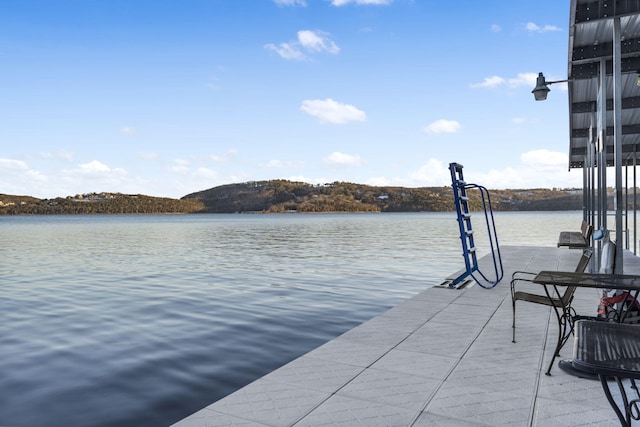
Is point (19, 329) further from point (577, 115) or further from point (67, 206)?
point (67, 206)

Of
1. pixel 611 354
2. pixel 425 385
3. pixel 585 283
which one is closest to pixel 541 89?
pixel 585 283

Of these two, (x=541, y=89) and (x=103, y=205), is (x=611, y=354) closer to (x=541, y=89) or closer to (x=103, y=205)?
(x=541, y=89)

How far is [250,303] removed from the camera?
8.33 meters

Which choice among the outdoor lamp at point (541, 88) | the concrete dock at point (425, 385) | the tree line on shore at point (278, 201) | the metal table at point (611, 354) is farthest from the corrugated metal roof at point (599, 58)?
the tree line on shore at point (278, 201)

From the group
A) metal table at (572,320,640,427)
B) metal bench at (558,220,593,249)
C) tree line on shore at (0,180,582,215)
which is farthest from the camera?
tree line on shore at (0,180,582,215)

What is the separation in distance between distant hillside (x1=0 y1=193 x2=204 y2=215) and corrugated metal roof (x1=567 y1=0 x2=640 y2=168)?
354 feet

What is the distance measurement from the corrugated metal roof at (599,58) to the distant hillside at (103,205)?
354 feet

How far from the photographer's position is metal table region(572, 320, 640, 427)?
6.65 feet

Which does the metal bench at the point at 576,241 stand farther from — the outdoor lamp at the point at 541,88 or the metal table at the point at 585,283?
the metal table at the point at 585,283

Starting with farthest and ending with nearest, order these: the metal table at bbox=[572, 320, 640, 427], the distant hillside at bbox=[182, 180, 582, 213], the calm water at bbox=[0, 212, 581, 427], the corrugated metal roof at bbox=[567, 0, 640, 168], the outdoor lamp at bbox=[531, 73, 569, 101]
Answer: the distant hillside at bbox=[182, 180, 582, 213], the outdoor lamp at bbox=[531, 73, 569, 101], the corrugated metal roof at bbox=[567, 0, 640, 168], the calm water at bbox=[0, 212, 581, 427], the metal table at bbox=[572, 320, 640, 427]

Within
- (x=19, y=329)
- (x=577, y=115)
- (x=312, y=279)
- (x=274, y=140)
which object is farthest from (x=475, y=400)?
(x=274, y=140)

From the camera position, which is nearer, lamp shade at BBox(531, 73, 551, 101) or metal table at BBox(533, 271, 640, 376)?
metal table at BBox(533, 271, 640, 376)

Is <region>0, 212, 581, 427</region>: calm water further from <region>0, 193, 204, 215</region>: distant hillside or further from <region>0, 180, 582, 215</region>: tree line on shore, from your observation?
<region>0, 193, 204, 215</region>: distant hillside

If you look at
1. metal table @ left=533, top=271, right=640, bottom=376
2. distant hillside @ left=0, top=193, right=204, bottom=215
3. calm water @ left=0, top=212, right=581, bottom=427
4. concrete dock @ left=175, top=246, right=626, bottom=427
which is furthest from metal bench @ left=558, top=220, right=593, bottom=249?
distant hillside @ left=0, top=193, right=204, bottom=215
